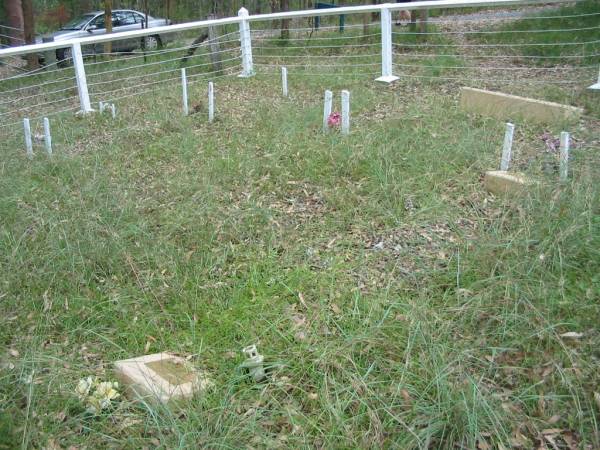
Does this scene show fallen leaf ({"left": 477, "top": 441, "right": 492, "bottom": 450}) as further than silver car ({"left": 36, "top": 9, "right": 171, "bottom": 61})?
No

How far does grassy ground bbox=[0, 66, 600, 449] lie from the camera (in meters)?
2.55

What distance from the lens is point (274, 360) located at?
2.97 m

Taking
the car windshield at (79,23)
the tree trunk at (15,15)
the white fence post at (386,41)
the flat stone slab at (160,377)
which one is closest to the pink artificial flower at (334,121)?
the white fence post at (386,41)

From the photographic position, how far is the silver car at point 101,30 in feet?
44.3

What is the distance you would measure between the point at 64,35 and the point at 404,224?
1191cm

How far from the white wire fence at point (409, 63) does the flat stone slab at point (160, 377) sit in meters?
5.28

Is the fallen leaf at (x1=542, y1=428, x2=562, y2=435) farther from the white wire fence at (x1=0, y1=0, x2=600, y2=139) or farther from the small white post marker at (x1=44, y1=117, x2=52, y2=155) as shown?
the small white post marker at (x1=44, y1=117, x2=52, y2=155)

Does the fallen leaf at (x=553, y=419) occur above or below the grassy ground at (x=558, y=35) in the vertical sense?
below

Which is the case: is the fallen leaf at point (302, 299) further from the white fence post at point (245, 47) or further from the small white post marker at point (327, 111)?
the white fence post at point (245, 47)

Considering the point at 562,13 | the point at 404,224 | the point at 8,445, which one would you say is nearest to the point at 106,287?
the point at 8,445

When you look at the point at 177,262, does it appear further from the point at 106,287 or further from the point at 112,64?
the point at 112,64

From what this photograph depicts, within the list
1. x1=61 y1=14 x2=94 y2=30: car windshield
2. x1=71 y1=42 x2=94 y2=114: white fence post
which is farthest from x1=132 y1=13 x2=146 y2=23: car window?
x1=71 y1=42 x2=94 y2=114: white fence post

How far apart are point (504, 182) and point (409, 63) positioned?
496cm

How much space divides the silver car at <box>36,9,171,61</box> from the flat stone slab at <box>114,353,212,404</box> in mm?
11677
